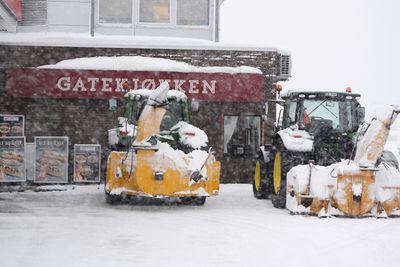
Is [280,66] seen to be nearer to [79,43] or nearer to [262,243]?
[79,43]

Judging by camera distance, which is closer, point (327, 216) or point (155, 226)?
point (155, 226)

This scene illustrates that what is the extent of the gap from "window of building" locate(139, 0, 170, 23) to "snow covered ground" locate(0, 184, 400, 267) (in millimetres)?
9299

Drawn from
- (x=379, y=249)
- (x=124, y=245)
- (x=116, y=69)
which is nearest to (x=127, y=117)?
(x=116, y=69)

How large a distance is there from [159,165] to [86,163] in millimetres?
6656

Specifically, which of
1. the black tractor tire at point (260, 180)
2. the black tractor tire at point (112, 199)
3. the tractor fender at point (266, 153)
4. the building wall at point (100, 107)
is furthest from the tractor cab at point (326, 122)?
the building wall at point (100, 107)

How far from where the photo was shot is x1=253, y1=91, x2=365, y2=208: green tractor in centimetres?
1265

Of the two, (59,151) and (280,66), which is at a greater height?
(280,66)

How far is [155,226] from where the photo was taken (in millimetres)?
10250

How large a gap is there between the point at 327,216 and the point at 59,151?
9034mm

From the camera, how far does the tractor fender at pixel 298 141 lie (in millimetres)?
12445

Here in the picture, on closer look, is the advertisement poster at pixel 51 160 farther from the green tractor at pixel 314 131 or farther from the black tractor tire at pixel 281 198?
the black tractor tire at pixel 281 198

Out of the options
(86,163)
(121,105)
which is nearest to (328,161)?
(121,105)

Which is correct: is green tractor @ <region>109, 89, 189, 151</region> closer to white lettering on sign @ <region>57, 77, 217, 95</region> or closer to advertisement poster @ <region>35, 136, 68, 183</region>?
white lettering on sign @ <region>57, 77, 217, 95</region>

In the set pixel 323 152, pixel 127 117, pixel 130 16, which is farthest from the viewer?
pixel 130 16
